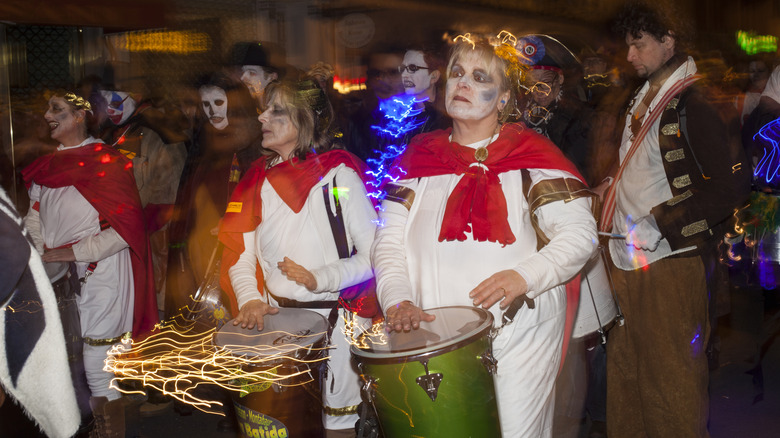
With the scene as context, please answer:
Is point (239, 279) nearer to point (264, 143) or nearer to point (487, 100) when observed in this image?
point (264, 143)

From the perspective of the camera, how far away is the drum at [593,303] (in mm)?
3487

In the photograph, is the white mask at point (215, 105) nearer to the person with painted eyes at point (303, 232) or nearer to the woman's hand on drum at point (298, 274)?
the person with painted eyes at point (303, 232)

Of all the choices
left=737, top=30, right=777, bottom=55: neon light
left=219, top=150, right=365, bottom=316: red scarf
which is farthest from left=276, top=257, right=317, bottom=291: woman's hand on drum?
left=737, top=30, right=777, bottom=55: neon light

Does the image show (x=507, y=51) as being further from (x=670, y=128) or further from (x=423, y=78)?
(x=423, y=78)

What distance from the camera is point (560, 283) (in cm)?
287

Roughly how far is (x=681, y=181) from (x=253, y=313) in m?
2.16

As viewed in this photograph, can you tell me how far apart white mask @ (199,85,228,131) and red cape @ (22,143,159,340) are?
710 millimetres

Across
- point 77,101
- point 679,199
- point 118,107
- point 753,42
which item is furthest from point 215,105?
point 753,42

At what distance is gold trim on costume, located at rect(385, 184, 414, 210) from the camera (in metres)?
3.17

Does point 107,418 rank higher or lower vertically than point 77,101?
lower

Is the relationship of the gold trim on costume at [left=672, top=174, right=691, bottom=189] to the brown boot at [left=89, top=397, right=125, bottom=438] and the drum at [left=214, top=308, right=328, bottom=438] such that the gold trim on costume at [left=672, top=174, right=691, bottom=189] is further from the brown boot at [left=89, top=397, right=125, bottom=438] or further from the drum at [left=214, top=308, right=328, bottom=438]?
the brown boot at [left=89, top=397, right=125, bottom=438]

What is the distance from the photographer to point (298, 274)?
338 centimetres

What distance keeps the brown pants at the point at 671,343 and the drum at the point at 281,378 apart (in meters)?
1.75

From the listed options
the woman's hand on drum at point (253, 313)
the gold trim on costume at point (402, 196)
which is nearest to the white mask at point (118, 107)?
the woman's hand on drum at point (253, 313)
